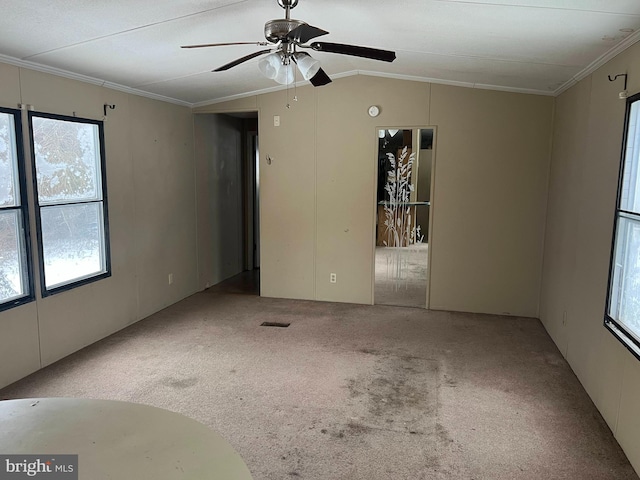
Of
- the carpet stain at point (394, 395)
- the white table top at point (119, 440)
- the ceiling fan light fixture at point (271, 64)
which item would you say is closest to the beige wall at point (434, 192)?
the carpet stain at point (394, 395)

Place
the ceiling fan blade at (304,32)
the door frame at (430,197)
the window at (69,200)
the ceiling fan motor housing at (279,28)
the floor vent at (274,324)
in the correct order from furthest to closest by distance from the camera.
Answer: the door frame at (430,197)
the floor vent at (274,324)
the window at (69,200)
the ceiling fan motor housing at (279,28)
the ceiling fan blade at (304,32)

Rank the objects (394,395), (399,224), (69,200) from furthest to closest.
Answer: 1. (399,224)
2. (69,200)
3. (394,395)

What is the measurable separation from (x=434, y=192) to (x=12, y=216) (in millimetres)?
3850

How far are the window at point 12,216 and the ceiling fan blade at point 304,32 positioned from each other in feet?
7.38

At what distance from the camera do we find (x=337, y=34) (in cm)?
337

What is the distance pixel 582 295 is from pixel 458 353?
109 cm

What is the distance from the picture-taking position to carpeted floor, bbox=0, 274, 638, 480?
2465 mm

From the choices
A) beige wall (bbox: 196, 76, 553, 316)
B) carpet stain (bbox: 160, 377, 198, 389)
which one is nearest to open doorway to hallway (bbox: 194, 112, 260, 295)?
beige wall (bbox: 196, 76, 553, 316)

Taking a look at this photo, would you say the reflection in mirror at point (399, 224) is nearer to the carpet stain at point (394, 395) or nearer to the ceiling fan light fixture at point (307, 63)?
the carpet stain at point (394, 395)

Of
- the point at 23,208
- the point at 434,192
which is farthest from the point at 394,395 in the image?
the point at 23,208

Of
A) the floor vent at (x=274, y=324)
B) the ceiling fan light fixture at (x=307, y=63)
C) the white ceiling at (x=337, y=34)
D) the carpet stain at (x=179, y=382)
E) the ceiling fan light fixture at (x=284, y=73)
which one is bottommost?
the carpet stain at (x=179, y=382)

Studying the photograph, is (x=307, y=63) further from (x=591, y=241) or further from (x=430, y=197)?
(x=430, y=197)

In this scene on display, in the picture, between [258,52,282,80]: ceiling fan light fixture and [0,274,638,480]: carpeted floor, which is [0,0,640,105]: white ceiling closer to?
→ [258,52,282,80]: ceiling fan light fixture

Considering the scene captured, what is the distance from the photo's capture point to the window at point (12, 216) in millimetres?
3219
